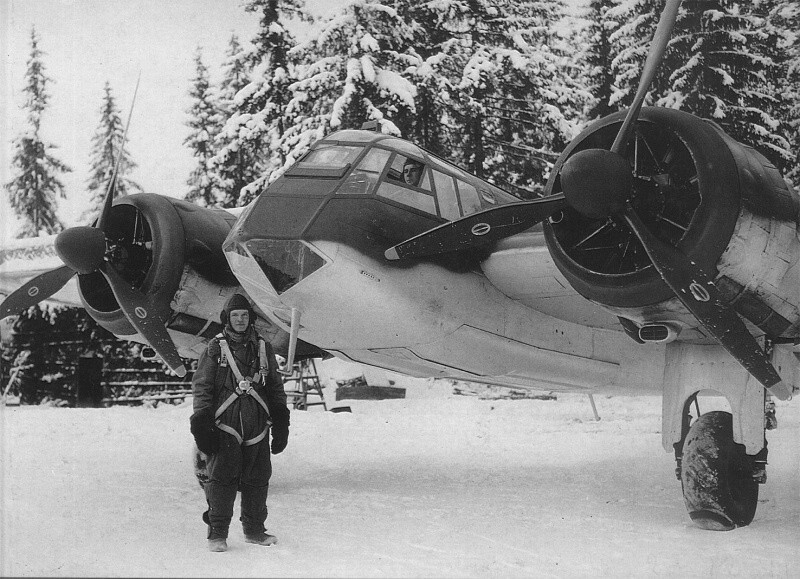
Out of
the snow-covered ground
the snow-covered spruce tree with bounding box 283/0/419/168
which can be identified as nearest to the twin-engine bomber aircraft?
the snow-covered ground

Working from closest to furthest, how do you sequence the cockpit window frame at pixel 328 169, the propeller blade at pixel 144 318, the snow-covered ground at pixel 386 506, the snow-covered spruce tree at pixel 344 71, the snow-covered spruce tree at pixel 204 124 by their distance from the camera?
the snow-covered ground at pixel 386 506, the cockpit window frame at pixel 328 169, the propeller blade at pixel 144 318, the snow-covered spruce tree at pixel 344 71, the snow-covered spruce tree at pixel 204 124

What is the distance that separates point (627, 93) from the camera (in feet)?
51.2

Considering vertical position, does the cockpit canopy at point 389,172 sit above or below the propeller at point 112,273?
above

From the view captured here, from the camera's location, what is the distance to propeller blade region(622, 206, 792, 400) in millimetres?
5875

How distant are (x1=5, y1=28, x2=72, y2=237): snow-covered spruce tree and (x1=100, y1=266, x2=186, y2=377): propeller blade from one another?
9747 millimetres

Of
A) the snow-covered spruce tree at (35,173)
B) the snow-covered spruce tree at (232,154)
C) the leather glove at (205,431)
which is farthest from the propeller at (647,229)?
the snow-covered spruce tree at (35,173)

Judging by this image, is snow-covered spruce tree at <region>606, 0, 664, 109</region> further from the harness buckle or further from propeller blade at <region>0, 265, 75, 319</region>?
the harness buckle

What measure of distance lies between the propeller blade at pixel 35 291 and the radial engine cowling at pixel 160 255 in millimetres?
232

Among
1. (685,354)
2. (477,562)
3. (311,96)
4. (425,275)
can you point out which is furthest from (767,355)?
(311,96)

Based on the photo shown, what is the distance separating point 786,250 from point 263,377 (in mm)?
4132

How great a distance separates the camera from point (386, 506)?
7246mm

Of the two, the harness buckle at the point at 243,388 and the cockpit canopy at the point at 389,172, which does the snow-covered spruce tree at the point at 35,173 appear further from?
the harness buckle at the point at 243,388

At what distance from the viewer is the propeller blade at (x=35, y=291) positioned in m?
9.02

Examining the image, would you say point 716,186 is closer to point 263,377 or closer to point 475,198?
point 475,198
